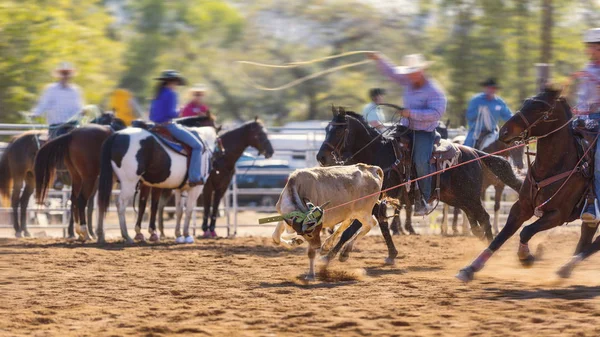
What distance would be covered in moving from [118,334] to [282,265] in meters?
4.42

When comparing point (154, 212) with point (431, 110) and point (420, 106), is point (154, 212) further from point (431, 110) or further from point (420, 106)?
point (431, 110)

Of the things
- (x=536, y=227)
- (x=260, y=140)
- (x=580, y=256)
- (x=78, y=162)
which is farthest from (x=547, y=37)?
(x=536, y=227)

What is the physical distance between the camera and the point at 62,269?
34.1 feet

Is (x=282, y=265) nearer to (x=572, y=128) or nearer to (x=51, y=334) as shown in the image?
(x=572, y=128)

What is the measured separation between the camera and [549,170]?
886 centimetres

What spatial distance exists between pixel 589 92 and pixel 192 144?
681cm

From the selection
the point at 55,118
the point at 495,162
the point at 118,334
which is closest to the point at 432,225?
the point at 495,162

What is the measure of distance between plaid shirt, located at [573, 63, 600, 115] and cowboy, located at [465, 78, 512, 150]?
6.08 m

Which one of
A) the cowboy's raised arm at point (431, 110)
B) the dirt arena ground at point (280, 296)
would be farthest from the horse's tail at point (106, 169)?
the cowboy's raised arm at point (431, 110)

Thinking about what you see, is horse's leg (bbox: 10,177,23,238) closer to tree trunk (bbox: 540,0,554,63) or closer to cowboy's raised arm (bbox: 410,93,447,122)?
cowboy's raised arm (bbox: 410,93,447,122)

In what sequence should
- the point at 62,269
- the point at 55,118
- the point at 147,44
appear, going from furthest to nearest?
the point at 147,44, the point at 55,118, the point at 62,269

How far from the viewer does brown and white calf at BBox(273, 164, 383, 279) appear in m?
8.98

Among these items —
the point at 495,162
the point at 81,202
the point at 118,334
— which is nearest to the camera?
the point at 118,334

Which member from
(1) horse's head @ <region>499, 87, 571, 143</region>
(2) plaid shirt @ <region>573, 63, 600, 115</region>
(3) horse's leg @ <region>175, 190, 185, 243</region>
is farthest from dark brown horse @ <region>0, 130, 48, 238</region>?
(2) plaid shirt @ <region>573, 63, 600, 115</region>
